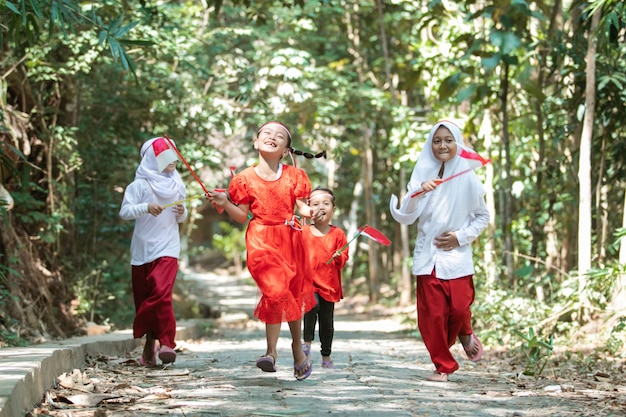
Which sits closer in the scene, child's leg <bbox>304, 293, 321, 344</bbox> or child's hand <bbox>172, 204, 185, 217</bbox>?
child's leg <bbox>304, 293, 321, 344</bbox>

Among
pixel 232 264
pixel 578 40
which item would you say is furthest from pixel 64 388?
pixel 232 264

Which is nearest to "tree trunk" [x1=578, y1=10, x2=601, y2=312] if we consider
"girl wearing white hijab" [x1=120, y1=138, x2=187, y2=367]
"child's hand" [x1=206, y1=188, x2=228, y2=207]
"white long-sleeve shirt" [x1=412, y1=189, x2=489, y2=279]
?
"white long-sleeve shirt" [x1=412, y1=189, x2=489, y2=279]

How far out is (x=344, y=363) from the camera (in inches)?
297

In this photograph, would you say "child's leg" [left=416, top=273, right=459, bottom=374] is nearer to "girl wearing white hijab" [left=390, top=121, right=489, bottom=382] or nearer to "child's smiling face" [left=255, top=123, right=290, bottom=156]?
"girl wearing white hijab" [left=390, top=121, right=489, bottom=382]

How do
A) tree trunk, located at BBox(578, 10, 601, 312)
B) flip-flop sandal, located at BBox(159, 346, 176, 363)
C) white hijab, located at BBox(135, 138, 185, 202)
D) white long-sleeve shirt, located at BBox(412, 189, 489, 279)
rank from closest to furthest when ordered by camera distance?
white long-sleeve shirt, located at BBox(412, 189, 489, 279) → flip-flop sandal, located at BBox(159, 346, 176, 363) → white hijab, located at BBox(135, 138, 185, 202) → tree trunk, located at BBox(578, 10, 601, 312)

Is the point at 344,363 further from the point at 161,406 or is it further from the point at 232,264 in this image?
the point at 232,264

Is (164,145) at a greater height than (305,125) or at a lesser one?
lesser

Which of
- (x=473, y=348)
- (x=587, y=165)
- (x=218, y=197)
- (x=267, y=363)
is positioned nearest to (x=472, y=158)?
(x=473, y=348)

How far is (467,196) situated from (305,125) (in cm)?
1134

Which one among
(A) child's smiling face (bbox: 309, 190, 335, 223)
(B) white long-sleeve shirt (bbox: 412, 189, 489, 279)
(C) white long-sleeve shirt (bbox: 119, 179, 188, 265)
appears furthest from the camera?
(A) child's smiling face (bbox: 309, 190, 335, 223)

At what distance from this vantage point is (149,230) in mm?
7262

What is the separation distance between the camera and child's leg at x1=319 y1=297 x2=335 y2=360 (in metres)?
7.30

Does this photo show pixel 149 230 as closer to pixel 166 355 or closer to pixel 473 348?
pixel 166 355

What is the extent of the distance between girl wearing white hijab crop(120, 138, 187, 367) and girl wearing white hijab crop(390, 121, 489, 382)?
6.25 ft
